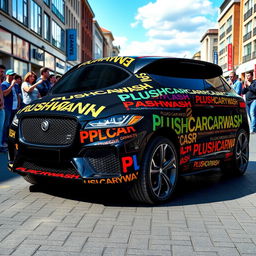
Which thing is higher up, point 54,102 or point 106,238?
point 54,102

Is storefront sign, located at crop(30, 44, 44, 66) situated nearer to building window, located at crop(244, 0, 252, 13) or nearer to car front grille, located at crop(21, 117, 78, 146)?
car front grille, located at crop(21, 117, 78, 146)

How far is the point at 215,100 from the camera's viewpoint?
5719 mm

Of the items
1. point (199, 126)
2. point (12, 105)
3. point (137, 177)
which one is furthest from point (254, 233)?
point (12, 105)

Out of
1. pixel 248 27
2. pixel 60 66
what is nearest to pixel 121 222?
pixel 60 66

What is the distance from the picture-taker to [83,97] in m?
4.48

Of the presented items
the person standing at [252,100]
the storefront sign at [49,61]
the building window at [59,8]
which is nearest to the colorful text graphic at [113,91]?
the person standing at [252,100]

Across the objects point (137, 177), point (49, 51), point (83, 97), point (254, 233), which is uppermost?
point (49, 51)

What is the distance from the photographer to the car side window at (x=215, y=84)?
19.1 feet

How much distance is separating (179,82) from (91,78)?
1.12 metres

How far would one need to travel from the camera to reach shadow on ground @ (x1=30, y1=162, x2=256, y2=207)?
4.81 meters

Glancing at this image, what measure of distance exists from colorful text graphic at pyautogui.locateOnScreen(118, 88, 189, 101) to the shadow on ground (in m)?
0.96

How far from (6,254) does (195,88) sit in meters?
3.33

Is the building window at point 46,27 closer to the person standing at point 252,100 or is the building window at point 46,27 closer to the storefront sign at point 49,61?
the storefront sign at point 49,61

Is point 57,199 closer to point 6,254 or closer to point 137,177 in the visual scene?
point 137,177
